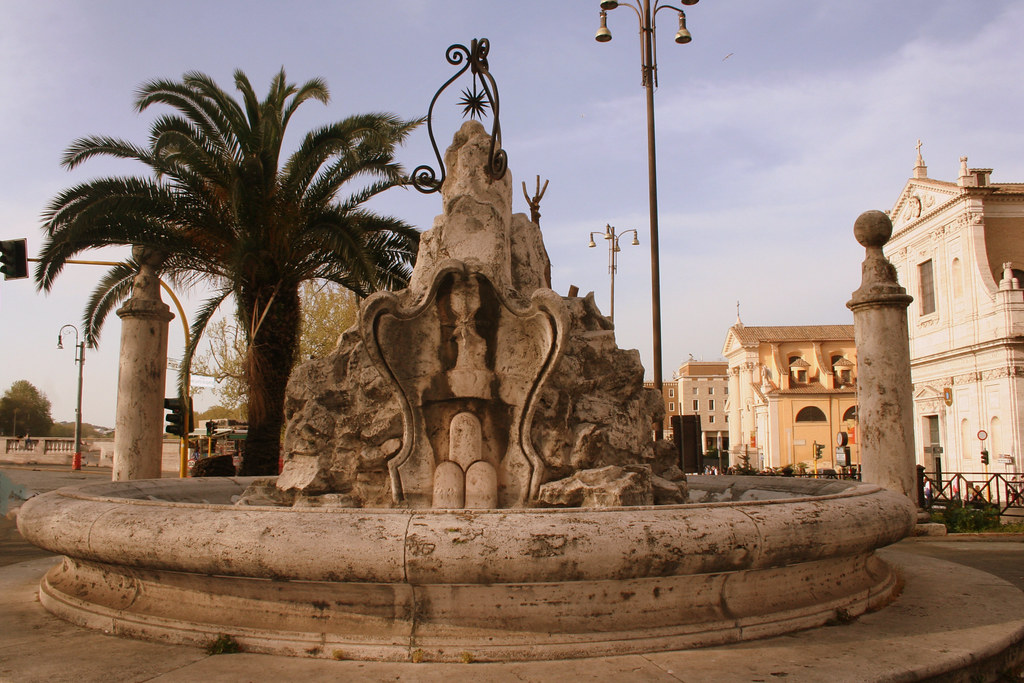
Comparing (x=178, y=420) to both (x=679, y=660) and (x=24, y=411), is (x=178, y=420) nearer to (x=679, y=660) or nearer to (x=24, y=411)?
(x=679, y=660)

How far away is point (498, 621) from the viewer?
3311mm

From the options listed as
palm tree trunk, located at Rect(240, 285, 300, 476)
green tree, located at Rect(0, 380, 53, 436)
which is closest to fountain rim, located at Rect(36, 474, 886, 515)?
palm tree trunk, located at Rect(240, 285, 300, 476)

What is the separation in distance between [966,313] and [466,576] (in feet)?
112

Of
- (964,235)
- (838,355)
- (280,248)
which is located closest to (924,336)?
(964,235)

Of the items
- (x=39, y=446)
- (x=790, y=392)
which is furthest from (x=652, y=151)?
(x=790, y=392)

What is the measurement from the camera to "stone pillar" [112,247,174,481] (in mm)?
10391

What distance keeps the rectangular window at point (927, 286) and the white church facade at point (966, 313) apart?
5 cm

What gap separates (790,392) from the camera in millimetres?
56938

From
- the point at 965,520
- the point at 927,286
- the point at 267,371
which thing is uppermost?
the point at 927,286

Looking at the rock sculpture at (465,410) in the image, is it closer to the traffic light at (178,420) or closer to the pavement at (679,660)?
the pavement at (679,660)

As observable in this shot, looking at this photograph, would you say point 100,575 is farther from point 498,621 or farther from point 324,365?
point 498,621

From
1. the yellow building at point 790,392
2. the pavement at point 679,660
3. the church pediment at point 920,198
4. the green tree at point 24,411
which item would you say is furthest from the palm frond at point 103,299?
the green tree at point 24,411

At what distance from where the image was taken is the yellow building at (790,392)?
5584 centimetres

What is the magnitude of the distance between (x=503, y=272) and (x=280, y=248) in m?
9.24
